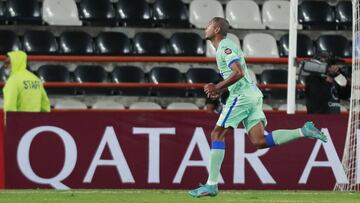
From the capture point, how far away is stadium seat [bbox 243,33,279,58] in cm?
1784

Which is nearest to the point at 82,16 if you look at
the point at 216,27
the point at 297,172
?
the point at 297,172

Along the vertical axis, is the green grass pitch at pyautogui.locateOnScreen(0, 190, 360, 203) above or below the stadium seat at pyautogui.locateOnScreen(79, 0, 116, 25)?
below

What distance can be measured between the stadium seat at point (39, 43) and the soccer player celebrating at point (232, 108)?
6.51 meters

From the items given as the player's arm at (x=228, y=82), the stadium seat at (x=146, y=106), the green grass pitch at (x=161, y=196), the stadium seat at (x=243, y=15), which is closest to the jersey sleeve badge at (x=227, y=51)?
the player's arm at (x=228, y=82)

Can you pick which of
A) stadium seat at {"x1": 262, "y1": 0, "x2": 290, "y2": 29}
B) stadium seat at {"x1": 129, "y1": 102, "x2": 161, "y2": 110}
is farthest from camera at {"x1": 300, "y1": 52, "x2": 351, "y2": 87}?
stadium seat at {"x1": 262, "y1": 0, "x2": 290, "y2": 29}

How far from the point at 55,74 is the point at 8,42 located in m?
1.02

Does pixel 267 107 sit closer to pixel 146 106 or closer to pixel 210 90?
pixel 146 106

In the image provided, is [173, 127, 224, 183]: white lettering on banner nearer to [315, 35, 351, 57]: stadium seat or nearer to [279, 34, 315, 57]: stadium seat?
[279, 34, 315, 57]: stadium seat

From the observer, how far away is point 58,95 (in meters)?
17.1

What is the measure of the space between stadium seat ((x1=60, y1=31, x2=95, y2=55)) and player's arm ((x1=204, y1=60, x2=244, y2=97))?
6.79 metres

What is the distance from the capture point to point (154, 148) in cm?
1418

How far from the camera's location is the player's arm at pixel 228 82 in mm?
10555

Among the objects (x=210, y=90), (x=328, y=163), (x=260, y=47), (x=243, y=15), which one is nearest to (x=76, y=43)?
(x=243, y=15)

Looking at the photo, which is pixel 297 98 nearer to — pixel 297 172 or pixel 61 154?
pixel 297 172
